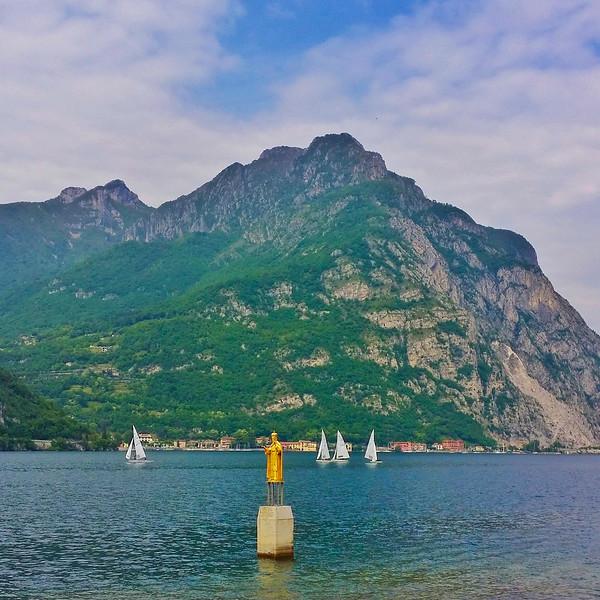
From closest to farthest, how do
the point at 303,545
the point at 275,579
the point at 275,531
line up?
the point at 275,579 < the point at 275,531 < the point at 303,545

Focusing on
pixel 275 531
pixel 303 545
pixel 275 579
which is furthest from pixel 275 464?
pixel 303 545

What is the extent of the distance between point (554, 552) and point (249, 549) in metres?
23.2

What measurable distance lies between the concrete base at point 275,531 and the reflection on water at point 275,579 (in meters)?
0.65

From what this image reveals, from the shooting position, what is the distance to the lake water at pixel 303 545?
52.7m

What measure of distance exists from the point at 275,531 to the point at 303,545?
34.0 feet

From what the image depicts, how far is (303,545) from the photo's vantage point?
68.9 m

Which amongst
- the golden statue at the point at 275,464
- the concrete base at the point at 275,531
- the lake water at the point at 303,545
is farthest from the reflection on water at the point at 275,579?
the golden statue at the point at 275,464

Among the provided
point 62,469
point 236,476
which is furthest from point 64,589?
point 62,469

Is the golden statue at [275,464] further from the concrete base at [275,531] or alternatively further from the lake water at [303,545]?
the lake water at [303,545]

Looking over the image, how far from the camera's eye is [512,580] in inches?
2210

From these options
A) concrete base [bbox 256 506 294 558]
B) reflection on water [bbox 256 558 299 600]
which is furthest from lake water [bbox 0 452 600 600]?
concrete base [bbox 256 506 294 558]

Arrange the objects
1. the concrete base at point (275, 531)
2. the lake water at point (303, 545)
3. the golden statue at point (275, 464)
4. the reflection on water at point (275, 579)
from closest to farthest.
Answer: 1. the reflection on water at point (275, 579)
2. the lake water at point (303, 545)
3. the concrete base at point (275, 531)
4. the golden statue at point (275, 464)

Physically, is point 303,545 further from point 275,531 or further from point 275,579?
point 275,579

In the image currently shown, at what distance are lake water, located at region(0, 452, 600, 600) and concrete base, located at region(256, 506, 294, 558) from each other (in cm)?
104
